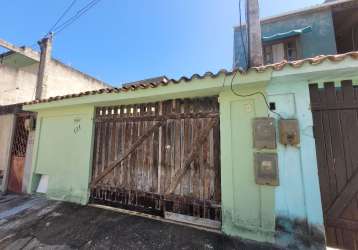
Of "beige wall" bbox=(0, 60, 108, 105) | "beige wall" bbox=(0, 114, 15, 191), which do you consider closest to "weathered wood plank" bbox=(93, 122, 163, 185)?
"beige wall" bbox=(0, 114, 15, 191)

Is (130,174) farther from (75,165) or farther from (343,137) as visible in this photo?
(343,137)

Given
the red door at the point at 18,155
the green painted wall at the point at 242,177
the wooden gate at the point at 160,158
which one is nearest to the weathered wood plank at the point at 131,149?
the wooden gate at the point at 160,158

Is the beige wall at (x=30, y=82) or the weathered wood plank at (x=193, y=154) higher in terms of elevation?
the beige wall at (x=30, y=82)

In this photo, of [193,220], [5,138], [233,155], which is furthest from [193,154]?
[5,138]

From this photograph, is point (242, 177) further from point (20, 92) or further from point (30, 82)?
point (30, 82)

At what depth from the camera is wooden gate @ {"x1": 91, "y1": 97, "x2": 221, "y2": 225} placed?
3812 mm

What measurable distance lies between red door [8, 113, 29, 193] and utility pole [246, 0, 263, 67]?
7690 mm

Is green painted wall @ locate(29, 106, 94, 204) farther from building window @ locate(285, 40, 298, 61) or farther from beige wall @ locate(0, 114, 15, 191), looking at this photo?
building window @ locate(285, 40, 298, 61)

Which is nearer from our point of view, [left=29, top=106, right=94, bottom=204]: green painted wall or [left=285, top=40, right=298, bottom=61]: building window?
[left=29, top=106, right=94, bottom=204]: green painted wall

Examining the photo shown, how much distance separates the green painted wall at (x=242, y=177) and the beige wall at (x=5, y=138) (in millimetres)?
7948

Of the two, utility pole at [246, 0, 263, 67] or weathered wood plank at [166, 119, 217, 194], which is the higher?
utility pole at [246, 0, 263, 67]

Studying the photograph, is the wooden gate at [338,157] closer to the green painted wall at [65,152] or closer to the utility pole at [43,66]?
the green painted wall at [65,152]

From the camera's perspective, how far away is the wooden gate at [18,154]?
652cm

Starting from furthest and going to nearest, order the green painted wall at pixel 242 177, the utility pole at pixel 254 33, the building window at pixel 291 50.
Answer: the building window at pixel 291 50 → the utility pole at pixel 254 33 → the green painted wall at pixel 242 177
